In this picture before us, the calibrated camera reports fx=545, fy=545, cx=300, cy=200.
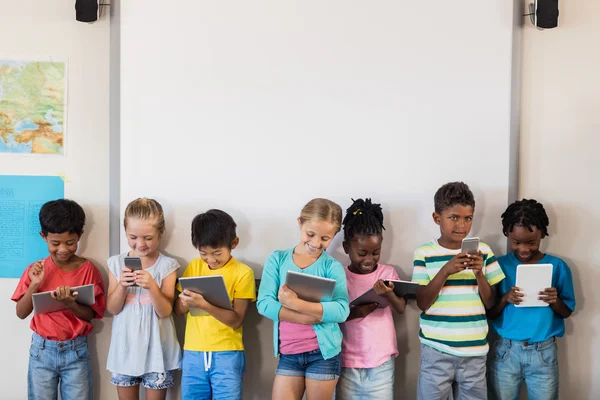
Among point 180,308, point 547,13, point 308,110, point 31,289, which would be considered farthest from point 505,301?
point 31,289

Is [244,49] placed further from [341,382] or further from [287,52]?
[341,382]

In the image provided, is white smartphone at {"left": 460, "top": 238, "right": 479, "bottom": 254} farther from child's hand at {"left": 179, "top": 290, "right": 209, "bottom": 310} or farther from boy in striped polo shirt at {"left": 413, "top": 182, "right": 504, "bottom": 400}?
child's hand at {"left": 179, "top": 290, "right": 209, "bottom": 310}

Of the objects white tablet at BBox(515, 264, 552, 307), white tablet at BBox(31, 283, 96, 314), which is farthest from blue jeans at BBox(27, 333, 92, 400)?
white tablet at BBox(515, 264, 552, 307)

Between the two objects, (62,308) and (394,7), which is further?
(394,7)

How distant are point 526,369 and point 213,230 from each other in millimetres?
1670

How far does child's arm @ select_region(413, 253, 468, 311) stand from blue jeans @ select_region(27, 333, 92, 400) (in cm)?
168

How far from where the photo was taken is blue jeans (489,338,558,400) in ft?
8.70

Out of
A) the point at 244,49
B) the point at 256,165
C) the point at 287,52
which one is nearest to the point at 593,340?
the point at 256,165

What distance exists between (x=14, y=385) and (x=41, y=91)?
5.08 feet

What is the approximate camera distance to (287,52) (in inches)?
110

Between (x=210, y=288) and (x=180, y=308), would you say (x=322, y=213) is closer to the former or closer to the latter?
(x=210, y=288)

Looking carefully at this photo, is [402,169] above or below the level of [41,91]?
below

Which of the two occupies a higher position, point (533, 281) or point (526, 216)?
point (526, 216)

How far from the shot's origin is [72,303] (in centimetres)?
255
